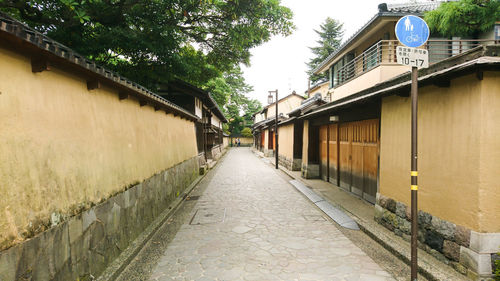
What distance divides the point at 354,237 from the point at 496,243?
273cm

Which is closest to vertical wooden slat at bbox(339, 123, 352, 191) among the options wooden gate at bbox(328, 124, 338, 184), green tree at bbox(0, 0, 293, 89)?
wooden gate at bbox(328, 124, 338, 184)

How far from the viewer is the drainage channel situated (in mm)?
6993

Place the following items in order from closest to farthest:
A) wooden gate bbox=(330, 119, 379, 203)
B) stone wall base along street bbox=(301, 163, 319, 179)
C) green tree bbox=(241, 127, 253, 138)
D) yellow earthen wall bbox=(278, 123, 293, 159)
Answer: wooden gate bbox=(330, 119, 379, 203) < stone wall base along street bbox=(301, 163, 319, 179) < yellow earthen wall bbox=(278, 123, 293, 159) < green tree bbox=(241, 127, 253, 138)

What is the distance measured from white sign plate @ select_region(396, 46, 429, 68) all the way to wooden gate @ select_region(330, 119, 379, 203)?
14.6ft

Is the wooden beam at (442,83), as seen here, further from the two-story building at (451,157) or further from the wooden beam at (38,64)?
the wooden beam at (38,64)

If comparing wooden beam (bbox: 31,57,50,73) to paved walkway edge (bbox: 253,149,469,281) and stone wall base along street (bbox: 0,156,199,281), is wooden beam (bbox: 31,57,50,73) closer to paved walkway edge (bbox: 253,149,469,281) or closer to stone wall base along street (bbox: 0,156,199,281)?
stone wall base along street (bbox: 0,156,199,281)

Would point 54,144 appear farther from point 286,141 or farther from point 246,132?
point 246,132

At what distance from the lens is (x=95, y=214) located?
427 centimetres

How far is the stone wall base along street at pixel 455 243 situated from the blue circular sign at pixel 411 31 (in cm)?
326

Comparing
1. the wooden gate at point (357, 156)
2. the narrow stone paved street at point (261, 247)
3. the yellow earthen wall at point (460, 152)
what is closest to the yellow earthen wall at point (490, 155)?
the yellow earthen wall at point (460, 152)

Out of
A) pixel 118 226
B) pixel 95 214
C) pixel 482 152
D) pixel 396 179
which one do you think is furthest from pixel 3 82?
pixel 396 179

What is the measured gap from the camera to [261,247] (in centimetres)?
564

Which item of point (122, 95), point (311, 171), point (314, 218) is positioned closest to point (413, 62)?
point (314, 218)

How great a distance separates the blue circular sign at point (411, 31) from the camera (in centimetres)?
420
